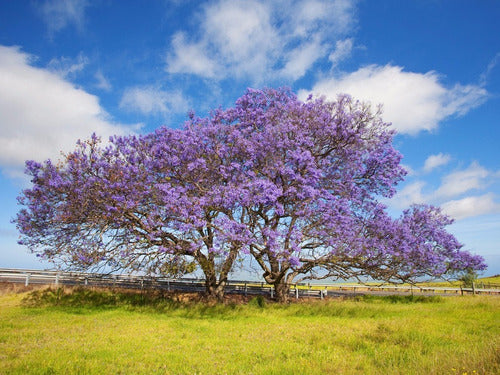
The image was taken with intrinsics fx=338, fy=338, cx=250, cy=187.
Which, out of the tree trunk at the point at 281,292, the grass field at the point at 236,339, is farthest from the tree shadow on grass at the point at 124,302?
the tree trunk at the point at 281,292

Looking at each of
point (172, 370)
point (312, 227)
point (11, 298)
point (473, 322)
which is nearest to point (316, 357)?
point (172, 370)

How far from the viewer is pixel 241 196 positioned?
1792 centimetres

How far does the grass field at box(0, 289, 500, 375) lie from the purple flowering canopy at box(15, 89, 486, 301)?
2921mm

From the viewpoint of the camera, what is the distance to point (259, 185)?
17.9 meters

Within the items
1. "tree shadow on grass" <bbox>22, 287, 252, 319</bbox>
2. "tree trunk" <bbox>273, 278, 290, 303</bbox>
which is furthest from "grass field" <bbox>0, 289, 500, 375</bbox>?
"tree trunk" <bbox>273, 278, 290, 303</bbox>

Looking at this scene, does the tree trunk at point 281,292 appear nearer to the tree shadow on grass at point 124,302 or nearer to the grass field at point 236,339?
the grass field at point 236,339

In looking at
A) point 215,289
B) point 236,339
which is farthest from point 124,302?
point 236,339

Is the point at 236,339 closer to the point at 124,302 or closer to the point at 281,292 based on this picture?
the point at 124,302

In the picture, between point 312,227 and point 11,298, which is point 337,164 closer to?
point 312,227

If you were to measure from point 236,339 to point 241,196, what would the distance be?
24.8 ft

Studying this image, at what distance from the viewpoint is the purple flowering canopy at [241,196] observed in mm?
18547

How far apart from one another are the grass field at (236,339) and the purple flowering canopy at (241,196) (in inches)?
115

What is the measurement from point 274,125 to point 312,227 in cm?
702

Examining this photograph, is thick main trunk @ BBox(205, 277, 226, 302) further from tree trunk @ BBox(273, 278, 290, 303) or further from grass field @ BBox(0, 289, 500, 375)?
tree trunk @ BBox(273, 278, 290, 303)
